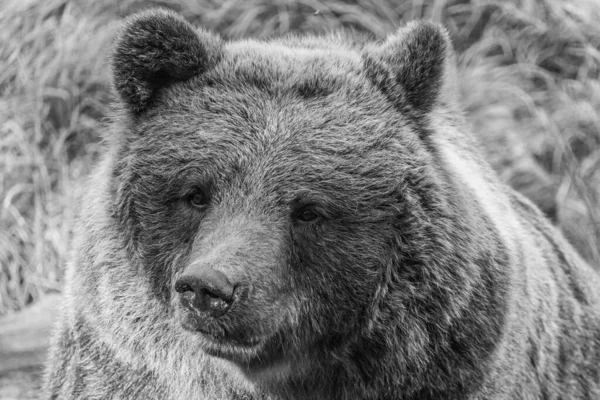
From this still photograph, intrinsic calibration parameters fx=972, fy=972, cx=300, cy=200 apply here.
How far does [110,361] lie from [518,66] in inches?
233

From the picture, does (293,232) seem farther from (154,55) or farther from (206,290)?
(154,55)

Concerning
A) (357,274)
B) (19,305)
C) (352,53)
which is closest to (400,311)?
(357,274)

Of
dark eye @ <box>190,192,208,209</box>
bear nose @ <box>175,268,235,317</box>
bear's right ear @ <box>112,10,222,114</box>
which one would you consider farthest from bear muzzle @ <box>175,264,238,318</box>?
bear's right ear @ <box>112,10,222,114</box>

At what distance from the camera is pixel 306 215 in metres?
3.73

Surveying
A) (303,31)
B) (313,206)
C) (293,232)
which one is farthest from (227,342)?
(303,31)

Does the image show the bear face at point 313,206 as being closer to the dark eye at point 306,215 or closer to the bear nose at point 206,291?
the dark eye at point 306,215

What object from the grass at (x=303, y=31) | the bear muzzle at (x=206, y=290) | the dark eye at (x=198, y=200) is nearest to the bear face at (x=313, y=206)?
the dark eye at (x=198, y=200)

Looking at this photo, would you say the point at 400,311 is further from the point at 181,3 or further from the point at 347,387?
the point at 181,3

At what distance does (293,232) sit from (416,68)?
0.88 metres

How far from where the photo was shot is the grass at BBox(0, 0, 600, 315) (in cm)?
775

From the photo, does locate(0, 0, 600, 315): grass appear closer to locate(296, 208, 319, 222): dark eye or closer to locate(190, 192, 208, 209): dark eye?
locate(190, 192, 208, 209): dark eye

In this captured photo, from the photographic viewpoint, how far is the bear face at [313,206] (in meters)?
3.69

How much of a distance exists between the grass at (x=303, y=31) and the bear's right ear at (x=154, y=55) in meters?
3.69

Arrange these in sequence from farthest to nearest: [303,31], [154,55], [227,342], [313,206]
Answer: [303,31] < [154,55] < [313,206] < [227,342]
